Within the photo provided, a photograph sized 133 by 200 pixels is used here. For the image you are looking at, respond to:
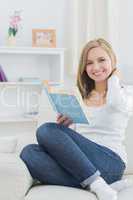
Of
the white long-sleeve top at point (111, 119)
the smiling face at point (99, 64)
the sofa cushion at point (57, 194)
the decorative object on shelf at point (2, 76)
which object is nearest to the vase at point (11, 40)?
the decorative object on shelf at point (2, 76)

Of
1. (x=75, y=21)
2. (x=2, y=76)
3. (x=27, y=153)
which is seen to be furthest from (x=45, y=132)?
(x=75, y=21)

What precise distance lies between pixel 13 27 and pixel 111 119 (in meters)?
1.51

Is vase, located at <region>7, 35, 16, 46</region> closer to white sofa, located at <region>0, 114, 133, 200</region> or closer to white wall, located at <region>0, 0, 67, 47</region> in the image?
white wall, located at <region>0, 0, 67, 47</region>

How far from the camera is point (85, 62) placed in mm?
2221

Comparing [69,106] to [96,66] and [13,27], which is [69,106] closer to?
[96,66]

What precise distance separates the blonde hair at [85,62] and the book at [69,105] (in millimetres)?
343

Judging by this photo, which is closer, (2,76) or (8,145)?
(8,145)

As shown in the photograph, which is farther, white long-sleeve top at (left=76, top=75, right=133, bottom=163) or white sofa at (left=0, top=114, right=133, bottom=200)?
white long-sleeve top at (left=76, top=75, right=133, bottom=163)

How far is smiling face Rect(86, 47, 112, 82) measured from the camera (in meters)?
2.16

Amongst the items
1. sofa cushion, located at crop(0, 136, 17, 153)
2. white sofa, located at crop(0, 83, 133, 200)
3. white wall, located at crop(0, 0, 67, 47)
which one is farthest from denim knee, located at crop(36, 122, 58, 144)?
white wall, located at crop(0, 0, 67, 47)

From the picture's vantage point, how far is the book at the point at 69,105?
1833mm

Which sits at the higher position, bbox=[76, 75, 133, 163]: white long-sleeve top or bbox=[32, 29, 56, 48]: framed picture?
bbox=[32, 29, 56, 48]: framed picture

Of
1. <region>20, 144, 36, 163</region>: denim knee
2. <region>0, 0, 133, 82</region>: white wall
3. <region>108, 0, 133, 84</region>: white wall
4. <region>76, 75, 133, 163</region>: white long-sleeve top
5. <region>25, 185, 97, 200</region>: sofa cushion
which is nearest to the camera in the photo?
<region>25, 185, 97, 200</region>: sofa cushion

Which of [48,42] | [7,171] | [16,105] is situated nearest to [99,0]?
Answer: [48,42]
